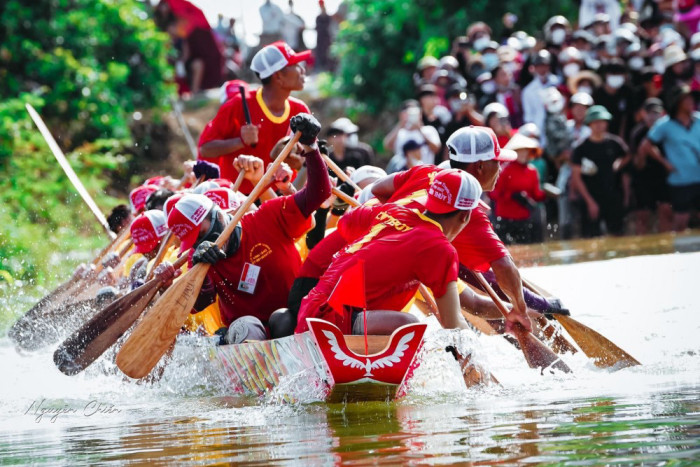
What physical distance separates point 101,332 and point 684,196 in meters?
7.86

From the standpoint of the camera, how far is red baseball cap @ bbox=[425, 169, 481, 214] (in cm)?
572

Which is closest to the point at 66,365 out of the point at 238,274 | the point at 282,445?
the point at 238,274

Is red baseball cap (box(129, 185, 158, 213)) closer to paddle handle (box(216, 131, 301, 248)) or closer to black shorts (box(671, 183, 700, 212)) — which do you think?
paddle handle (box(216, 131, 301, 248))

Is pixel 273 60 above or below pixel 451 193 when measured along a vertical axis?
above

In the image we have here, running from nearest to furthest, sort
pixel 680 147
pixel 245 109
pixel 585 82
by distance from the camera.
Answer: pixel 245 109 < pixel 680 147 < pixel 585 82

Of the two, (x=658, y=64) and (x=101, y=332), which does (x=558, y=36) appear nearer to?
(x=658, y=64)

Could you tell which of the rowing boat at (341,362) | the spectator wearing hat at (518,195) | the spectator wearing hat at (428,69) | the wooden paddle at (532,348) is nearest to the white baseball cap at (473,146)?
the wooden paddle at (532,348)

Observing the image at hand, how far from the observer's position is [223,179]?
866cm

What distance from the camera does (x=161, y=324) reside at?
21.7 feet

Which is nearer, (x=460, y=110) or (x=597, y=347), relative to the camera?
(x=597, y=347)

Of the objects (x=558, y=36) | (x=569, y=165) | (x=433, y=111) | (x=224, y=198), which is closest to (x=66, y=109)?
(x=433, y=111)

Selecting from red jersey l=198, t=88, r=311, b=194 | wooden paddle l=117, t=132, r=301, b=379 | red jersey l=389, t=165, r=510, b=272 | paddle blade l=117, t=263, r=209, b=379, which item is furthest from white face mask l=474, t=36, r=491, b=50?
paddle blade l=117, t=263, r=209, b=379

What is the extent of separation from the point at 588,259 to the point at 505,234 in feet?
3.79

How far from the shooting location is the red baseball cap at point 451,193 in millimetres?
5719
